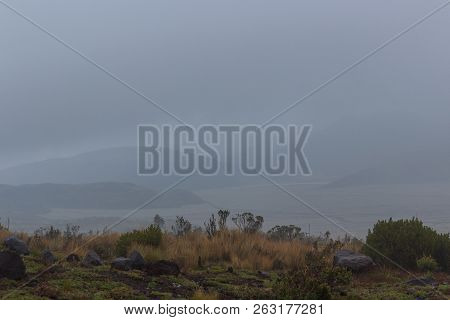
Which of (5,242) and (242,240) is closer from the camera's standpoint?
(5,242)

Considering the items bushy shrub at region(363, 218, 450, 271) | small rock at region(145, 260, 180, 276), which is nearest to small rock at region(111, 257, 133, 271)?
small rock at region(145, 260, 180, 276)

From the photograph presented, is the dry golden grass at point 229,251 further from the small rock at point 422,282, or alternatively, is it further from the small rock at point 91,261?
the small rock at point 422,282

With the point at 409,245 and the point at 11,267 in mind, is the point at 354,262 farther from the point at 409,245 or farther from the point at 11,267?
the point at 11,267

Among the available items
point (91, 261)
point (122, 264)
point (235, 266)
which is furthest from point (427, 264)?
point (91, 261)

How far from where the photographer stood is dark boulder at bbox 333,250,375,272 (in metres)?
15.2

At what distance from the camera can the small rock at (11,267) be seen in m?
11.2

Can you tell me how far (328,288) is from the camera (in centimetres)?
1043

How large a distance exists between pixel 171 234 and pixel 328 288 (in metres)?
10.4

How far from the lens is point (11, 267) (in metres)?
11.3

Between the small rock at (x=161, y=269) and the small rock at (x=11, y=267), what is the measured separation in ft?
9.46

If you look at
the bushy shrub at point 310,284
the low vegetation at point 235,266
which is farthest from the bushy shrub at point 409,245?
the bushy shrub at point 310,284

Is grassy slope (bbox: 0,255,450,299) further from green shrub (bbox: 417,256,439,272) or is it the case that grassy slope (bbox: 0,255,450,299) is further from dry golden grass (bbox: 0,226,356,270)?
dry golden grass (bbox: 0,226,356,270)
